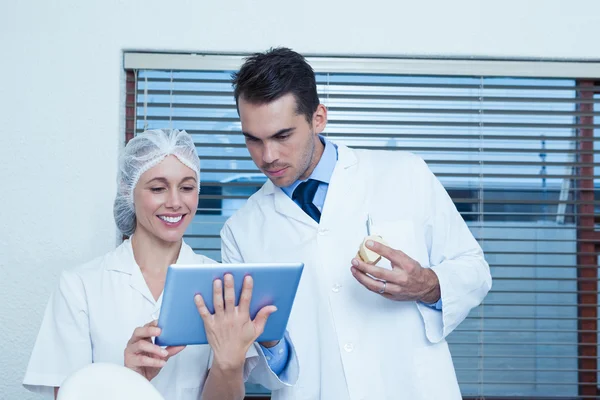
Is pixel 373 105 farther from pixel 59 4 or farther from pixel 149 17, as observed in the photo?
pixel 59 4

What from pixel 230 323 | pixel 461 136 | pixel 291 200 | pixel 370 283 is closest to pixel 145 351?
pixel 230 323

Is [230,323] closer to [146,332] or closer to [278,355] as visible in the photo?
[146,332]

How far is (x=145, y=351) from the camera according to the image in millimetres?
1233

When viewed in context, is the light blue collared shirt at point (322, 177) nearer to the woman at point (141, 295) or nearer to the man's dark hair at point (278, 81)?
the man's dark hair at point (278, 81)

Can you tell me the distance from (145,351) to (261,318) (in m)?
0.23

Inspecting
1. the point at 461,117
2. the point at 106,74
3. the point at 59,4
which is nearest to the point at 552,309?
the point at 461,117

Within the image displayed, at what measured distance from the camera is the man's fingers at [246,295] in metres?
1.20

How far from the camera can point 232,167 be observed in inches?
89.5

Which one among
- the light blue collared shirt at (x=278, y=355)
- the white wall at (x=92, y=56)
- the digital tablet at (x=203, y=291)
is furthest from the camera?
the white wall at (x=92, y=56)

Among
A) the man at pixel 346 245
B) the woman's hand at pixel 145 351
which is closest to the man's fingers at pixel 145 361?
the woman's hand at pixel 145 351

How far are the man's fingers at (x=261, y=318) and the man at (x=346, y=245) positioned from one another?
277mm

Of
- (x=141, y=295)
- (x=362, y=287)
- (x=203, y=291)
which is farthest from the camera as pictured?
(x=362, y=287)

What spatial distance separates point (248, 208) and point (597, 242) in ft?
4.35

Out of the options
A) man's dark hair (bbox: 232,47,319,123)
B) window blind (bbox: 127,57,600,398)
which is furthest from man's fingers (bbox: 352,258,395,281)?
window blind (bbox: 127,57,600,398)
